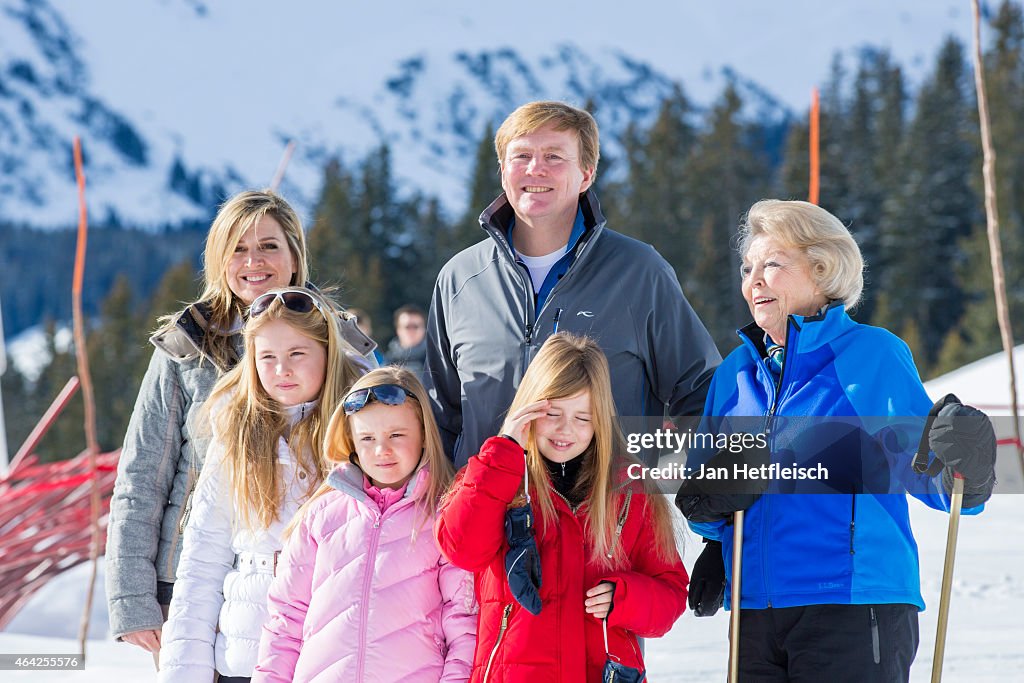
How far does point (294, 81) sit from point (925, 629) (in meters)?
168

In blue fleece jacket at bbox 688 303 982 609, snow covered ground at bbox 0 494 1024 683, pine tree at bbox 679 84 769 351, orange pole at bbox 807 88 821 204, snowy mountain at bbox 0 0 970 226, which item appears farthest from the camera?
snowy mountain at bbox 0 0 970 226

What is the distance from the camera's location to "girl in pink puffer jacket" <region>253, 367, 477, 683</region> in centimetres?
211

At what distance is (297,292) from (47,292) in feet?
315

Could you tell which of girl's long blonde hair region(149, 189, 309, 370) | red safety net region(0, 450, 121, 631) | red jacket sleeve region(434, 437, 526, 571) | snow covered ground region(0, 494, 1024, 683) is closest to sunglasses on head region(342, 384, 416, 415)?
red jacket sleeve region(434, 437, 526, 571)

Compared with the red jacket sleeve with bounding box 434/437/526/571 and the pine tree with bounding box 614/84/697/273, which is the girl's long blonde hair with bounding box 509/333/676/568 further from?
the pine tree with bounding box 614/84/697/273

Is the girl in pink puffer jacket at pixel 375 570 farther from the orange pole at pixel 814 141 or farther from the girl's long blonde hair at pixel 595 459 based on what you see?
the orange pole at pixel 814 141

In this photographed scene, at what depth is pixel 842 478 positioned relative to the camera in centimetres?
204

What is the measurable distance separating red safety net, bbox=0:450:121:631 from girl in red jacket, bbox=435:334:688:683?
12.1ft

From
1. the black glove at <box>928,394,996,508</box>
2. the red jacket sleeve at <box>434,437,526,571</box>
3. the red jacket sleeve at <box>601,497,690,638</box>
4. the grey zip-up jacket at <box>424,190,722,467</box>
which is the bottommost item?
the red jacket sleeve at <box>601,497,690,638</box>

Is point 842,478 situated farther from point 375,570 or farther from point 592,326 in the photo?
point 375,570

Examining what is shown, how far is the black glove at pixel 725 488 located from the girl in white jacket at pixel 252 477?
806mm

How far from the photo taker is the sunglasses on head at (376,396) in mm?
2271

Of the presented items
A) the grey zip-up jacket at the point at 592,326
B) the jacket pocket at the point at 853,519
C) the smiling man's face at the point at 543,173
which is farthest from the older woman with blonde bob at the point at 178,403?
the jacket pocket at the point at 853,519

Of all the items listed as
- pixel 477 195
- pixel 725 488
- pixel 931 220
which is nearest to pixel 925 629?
pixel 725 488
